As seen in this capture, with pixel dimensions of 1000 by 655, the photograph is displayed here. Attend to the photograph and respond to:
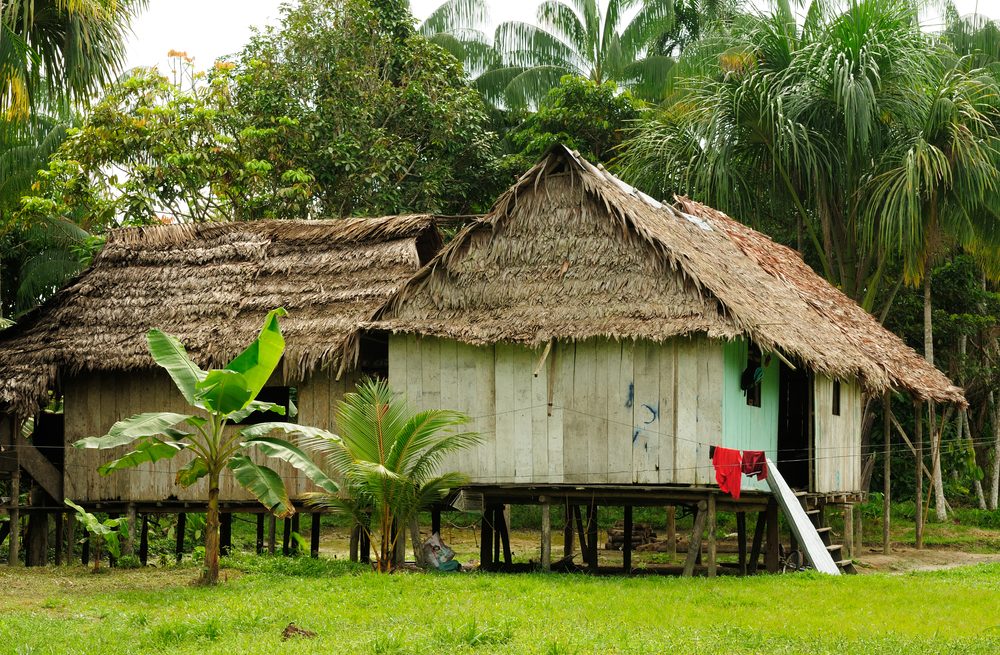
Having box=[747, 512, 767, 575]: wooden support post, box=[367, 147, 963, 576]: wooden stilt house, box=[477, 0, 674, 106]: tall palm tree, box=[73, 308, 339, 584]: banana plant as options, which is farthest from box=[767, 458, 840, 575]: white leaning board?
box=[477, 0, 674, 106]: tall palm tree

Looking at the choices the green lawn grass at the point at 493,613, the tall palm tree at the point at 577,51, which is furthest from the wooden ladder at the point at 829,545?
the tall palm tree at the point at 577,51

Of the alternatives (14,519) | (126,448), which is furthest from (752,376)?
(14,519)

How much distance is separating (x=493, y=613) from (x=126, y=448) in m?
7.54

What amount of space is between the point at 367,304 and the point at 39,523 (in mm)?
5547

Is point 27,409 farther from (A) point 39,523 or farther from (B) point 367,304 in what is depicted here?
(B) point 367,304

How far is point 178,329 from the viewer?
1602 centimetres

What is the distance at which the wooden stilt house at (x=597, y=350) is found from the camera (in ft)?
43.7

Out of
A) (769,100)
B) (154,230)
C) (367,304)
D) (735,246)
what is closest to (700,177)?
(769,100)

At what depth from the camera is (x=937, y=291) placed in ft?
79.0

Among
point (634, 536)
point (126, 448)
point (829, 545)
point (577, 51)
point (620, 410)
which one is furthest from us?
point (577, 51)

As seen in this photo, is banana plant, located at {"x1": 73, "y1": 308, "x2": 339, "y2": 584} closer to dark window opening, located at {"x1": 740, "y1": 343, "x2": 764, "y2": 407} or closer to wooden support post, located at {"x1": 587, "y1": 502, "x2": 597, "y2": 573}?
wooden support post, located at {"x1": 587, "y1": 502, "x2": 597, "y2": 573}

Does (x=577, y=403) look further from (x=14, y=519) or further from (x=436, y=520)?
(x=14, y=519)

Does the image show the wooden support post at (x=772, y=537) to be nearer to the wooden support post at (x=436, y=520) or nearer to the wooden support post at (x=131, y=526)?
the wooden support post at (x=436, y=520)

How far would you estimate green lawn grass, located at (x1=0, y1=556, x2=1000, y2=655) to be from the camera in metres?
9.17
